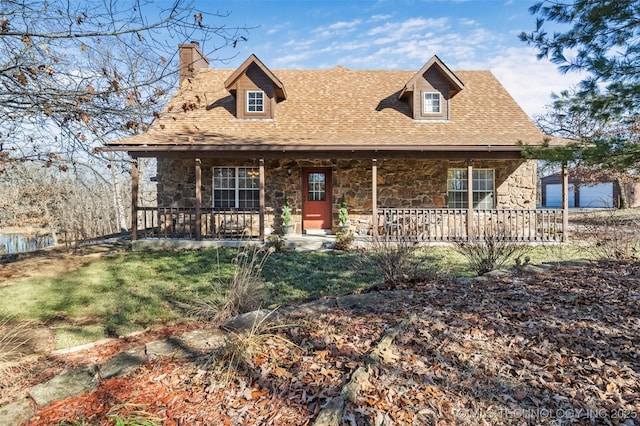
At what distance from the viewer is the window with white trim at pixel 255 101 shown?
40.7 feet

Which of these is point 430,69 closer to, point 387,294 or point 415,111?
point 415,111

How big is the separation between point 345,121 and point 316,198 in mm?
2777

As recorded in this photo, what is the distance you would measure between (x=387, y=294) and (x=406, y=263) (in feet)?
2.78

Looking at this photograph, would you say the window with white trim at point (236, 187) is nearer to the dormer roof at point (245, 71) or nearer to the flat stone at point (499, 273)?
the dormer roof at point (245, 71)

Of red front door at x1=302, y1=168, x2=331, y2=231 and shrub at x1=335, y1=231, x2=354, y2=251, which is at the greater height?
red front door at x1=302, y1=168, x2=331, y2=231

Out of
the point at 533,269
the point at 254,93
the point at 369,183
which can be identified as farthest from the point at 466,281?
the point at 254,93

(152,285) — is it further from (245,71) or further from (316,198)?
(245,71)

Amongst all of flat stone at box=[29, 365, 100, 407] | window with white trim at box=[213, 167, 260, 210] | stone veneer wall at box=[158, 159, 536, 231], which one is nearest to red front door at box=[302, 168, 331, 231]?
stone veneer wall at box=[158, 159, 536, 231]

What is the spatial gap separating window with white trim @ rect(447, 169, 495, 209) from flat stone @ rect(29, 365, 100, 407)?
1103 cm

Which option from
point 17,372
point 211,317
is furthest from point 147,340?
point 17,372

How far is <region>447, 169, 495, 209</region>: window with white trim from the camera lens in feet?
39.7

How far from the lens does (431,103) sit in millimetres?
12547

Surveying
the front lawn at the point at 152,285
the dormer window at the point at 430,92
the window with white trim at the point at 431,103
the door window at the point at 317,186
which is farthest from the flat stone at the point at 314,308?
the window with white trim at the point at 431,103

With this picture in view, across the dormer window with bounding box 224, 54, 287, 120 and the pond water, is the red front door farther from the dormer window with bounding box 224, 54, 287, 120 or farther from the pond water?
the pond water
